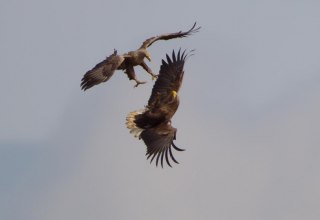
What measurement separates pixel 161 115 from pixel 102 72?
5.73 feet

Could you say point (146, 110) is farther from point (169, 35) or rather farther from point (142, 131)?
point (169, 35)

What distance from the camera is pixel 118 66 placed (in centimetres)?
3834

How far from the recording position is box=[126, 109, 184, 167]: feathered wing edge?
37.4 meters

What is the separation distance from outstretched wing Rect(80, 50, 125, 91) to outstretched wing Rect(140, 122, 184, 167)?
1.71 metres

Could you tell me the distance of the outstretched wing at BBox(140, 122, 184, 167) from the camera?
37.4m

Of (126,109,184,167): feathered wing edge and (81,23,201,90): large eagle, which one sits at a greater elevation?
(81,23,201,90): large eagle

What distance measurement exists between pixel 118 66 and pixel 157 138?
6.18 feet

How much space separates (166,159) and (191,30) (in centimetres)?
532

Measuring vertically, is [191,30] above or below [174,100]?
above

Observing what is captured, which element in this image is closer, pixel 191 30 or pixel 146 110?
pixel 146 110

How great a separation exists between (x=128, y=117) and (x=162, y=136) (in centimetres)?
149

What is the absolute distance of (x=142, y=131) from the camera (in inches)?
1526

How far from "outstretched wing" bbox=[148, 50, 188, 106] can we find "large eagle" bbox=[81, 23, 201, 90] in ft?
0.94

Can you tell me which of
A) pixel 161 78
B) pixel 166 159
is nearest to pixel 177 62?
pixel 161 78
